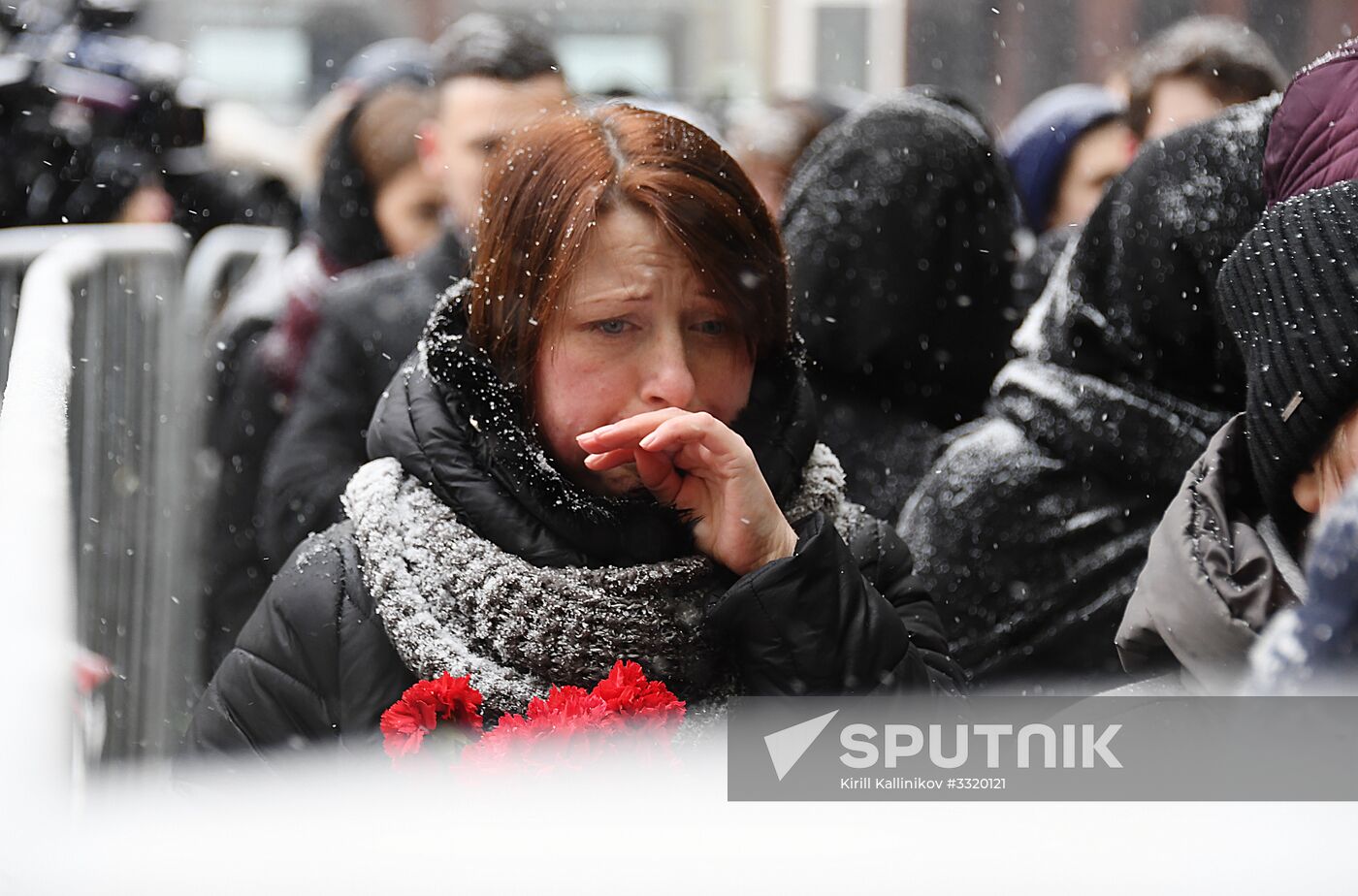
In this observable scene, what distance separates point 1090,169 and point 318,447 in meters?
1.07

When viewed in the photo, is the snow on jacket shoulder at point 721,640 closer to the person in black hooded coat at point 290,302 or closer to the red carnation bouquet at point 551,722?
the red carnation bouquet at point 551,722

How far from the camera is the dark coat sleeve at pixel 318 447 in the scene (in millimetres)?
1622

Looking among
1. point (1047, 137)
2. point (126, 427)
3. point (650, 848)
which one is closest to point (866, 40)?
point (1047, 137)

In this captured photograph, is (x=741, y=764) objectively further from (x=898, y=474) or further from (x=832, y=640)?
(x=898, y=474)

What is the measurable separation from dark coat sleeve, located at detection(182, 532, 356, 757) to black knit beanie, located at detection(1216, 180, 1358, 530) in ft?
2.62

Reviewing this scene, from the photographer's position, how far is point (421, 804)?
833 millimetres

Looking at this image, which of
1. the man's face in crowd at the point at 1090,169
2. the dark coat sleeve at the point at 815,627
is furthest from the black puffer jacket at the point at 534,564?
the man's face in crowd at the point at 1090,169

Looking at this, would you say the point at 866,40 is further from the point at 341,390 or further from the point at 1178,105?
the point at 341,390

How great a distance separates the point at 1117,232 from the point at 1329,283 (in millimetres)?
516

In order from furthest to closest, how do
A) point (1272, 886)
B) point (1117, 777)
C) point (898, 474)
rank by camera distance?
1. point (898, 474)
2. point (1117, 777)
3. point (1272, 886)

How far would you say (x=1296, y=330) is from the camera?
1153mm

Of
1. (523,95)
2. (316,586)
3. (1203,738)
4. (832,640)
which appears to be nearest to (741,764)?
(832,640)

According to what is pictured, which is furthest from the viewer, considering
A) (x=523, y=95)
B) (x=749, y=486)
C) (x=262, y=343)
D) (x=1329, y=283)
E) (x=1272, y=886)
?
(x=262, y=343)

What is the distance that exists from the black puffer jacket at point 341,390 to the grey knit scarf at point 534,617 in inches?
10.8
